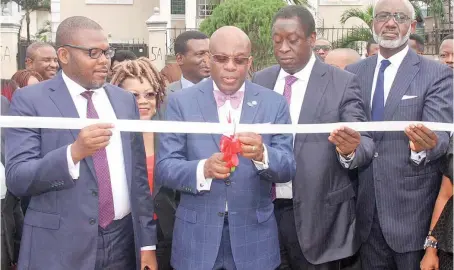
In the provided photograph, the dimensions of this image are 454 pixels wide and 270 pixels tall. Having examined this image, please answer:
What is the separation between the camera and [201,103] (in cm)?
351

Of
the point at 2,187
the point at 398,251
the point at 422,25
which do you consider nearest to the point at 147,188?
the point at 2,187

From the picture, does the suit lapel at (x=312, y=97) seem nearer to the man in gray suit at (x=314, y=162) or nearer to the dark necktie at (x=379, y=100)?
the man in gray suit at (x=314, y=162)

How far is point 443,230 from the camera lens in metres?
3.77

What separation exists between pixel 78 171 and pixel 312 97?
1664mm

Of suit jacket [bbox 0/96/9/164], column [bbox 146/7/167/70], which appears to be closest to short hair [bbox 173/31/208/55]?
suit jacket [bbox 0/96/9/164]

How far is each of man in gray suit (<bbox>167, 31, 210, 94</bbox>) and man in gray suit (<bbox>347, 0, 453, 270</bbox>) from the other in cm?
238

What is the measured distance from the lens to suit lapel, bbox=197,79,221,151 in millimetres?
3467

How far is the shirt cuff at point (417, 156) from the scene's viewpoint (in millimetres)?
3838

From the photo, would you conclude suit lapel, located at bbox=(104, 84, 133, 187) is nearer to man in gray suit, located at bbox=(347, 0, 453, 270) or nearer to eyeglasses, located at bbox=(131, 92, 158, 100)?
eyeglasses, located at bbox=(131, 92, 158, 100)

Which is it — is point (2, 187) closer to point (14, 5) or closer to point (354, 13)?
point (354, 13)

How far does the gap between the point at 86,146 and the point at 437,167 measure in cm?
241

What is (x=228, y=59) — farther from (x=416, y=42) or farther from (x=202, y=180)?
(x=416, y=42)

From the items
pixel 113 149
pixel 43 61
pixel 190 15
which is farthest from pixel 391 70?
pixel 190 15

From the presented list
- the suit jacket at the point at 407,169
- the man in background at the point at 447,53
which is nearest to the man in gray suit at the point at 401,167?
the suit jacket at the point at 407,169
